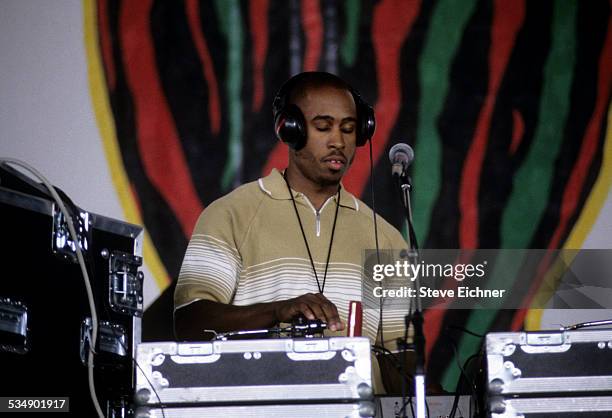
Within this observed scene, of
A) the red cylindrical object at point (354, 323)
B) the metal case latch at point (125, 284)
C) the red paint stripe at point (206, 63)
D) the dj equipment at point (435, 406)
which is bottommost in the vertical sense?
the dj equipment at point (435, 406)

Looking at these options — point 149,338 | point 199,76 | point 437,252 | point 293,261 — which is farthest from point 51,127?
point 437,252

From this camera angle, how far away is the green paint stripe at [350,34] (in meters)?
3.97

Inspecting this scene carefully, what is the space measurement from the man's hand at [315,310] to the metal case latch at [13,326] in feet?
1.96

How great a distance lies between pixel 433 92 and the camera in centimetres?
393

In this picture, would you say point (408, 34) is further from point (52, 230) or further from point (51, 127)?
point (52, 230)

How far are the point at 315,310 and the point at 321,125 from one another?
1050 mm

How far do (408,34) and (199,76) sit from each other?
801 millimetres

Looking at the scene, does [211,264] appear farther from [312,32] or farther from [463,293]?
[312,32]

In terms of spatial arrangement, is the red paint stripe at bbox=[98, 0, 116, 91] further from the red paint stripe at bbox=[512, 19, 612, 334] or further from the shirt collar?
the red paint stripe at bbox=[512, 19, 612, 334]

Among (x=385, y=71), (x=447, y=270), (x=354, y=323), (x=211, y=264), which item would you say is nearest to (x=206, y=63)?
(x=385, y=71)

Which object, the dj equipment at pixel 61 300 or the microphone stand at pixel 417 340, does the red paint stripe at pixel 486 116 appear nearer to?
the dj equipment at pixel 61 300

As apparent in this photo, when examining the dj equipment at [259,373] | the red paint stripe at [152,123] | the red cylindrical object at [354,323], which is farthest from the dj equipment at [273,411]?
the red paint stripe at [152,123]

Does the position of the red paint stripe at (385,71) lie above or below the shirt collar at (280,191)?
above

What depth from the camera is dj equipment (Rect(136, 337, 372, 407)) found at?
6.89ft
